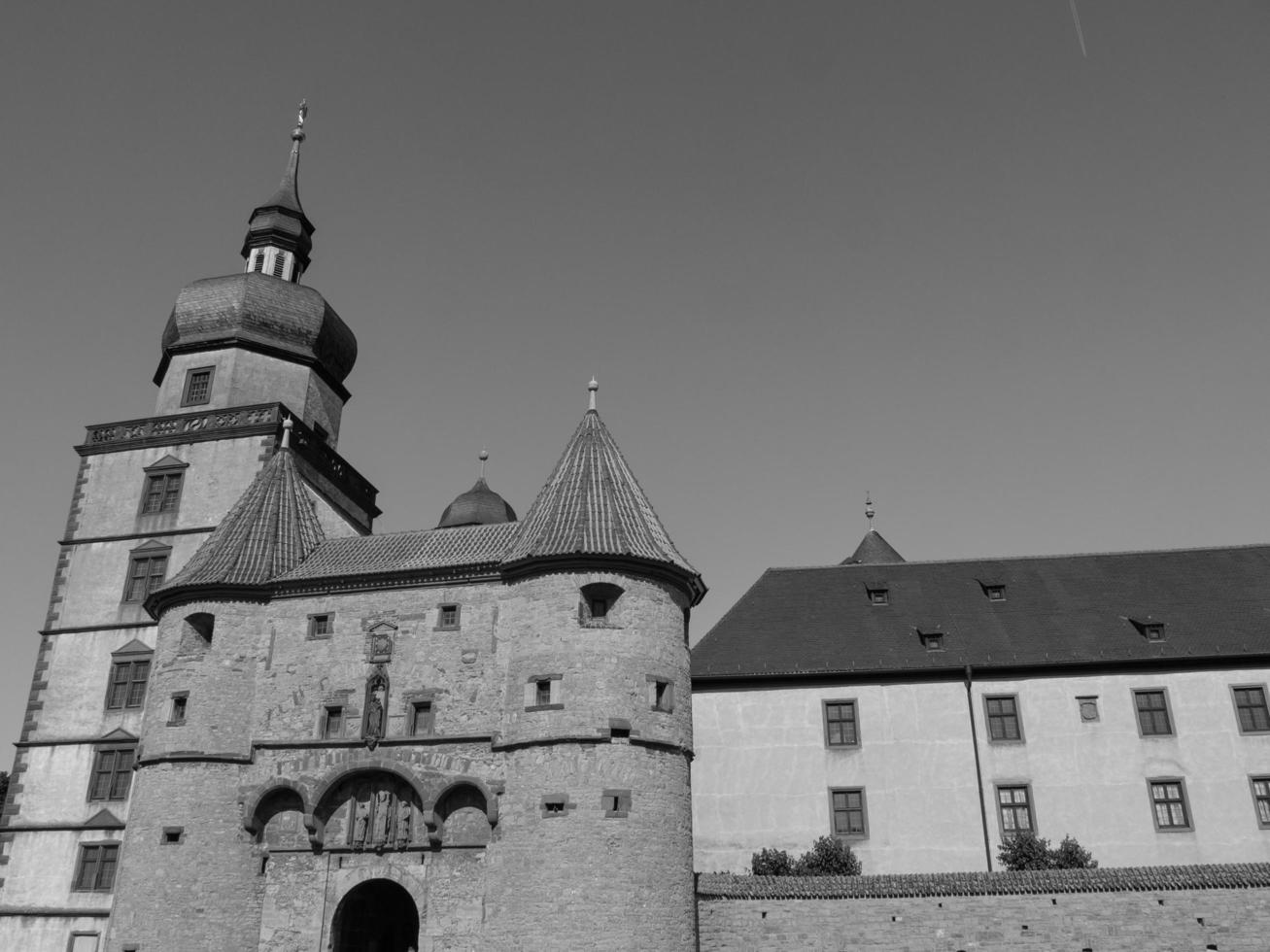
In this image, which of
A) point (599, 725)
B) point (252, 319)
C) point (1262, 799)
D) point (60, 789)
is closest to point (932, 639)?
point (1262, 799)

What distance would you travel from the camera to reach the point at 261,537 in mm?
27250

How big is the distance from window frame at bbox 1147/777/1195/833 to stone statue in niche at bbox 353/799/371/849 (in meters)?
17.8

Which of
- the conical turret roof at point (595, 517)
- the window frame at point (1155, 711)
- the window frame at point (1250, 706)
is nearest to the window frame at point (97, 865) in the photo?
the conical turret roof at point (595, 517)

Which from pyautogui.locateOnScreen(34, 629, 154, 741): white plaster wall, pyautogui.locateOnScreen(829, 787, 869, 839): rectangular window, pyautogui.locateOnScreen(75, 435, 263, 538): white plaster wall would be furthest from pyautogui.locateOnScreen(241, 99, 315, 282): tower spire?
pyautogui.locateOnScreen(829, 787, 869, 839): rectangular window

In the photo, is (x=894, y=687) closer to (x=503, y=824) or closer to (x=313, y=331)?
(x=503, y=824)

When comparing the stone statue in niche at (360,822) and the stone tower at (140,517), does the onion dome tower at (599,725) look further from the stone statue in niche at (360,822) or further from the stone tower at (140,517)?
the stone tower at (140,517)

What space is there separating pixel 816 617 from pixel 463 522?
1559 centimetres

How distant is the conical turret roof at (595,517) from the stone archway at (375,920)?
7.37 m

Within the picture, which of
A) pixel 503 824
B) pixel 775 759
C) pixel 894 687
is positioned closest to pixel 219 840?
pixel 503 824

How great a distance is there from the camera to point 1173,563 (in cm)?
3344

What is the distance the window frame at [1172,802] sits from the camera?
27000 millimetres

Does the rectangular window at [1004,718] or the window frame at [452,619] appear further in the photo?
the rectangular window at [1004,718]

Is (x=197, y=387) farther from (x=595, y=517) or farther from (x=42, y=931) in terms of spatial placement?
(x=595, y=517)

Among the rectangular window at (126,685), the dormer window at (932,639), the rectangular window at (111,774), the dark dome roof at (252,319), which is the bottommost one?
the rectangular window at (111,774)
